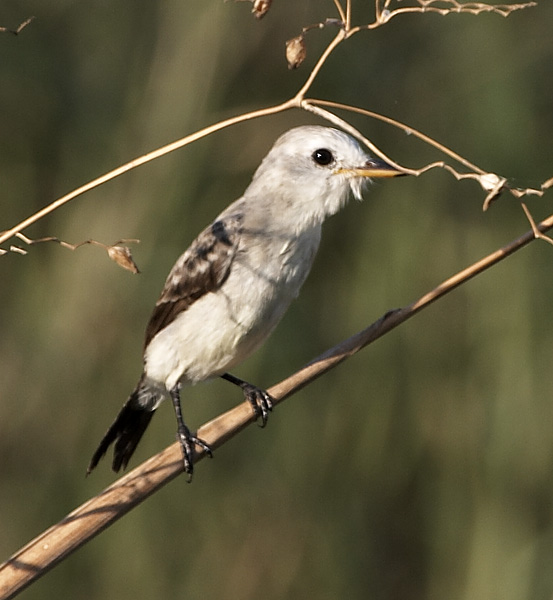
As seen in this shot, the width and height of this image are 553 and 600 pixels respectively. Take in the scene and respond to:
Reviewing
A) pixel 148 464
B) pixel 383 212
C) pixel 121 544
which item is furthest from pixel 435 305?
pixel 148 464

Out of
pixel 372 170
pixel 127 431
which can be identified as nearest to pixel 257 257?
pixel 372 170

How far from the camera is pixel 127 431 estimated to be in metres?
4.07

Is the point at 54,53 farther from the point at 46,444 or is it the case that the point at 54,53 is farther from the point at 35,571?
the point at 35,571

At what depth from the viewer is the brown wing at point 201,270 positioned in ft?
11.4

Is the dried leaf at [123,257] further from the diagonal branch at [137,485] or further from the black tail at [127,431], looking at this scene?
the black tail at [127,431]

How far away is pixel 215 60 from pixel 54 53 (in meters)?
0.84

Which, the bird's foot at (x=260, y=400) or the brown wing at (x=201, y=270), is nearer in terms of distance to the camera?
the brown wing at (x=201, y=270)

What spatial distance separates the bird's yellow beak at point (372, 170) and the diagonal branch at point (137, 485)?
0.59m

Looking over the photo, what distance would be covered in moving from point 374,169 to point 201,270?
2.48ft

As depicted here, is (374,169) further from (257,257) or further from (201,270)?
(201,270)

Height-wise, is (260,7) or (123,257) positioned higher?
(260,7)

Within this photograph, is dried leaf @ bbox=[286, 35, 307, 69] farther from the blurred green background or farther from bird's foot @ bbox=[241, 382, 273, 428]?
the blurred green background

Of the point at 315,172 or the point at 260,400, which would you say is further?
the point at 260,400

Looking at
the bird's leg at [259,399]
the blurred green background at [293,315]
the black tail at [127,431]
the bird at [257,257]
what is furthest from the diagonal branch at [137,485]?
the blurred green background at [293,315]
